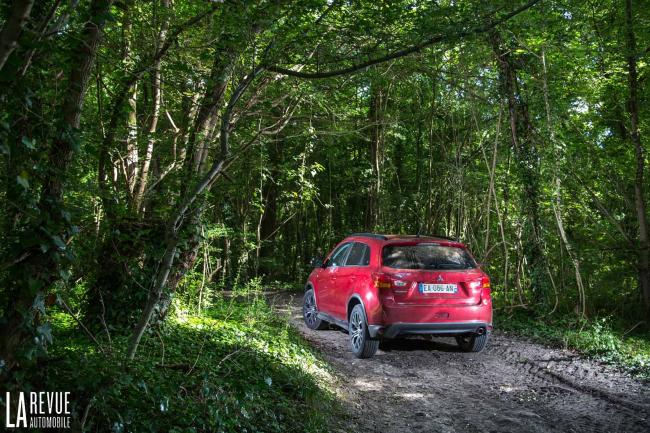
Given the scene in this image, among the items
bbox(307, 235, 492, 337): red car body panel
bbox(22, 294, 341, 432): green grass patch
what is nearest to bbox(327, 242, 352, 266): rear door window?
bbox(307, 235, 492, 337): red car body panel

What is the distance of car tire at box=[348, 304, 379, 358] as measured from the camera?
8039mm

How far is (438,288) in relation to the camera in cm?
788

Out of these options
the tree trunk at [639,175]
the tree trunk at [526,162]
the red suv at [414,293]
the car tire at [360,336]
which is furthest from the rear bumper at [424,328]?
the tree trunk at [639,175]

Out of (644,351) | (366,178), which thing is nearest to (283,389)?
(644,351)

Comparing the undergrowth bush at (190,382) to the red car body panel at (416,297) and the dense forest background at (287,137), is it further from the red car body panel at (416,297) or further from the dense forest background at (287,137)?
the red car body panel at (416,297)

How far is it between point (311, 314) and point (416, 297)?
3537mm

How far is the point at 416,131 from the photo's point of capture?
2116 centimetres

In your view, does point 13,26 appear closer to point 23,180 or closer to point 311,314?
point 23,180

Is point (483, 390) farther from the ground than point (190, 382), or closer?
closer

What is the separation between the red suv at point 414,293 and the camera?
7.75 meters

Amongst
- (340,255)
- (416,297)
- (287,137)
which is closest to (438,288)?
(416,297)

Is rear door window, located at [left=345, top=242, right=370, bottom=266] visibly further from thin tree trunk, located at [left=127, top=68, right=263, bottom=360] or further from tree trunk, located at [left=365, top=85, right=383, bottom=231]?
tree trunk, located at [left=365, top=85, right=383, bottom=231]

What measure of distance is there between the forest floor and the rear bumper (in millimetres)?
491

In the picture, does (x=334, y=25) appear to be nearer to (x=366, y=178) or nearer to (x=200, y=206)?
(x=200, y=206)
